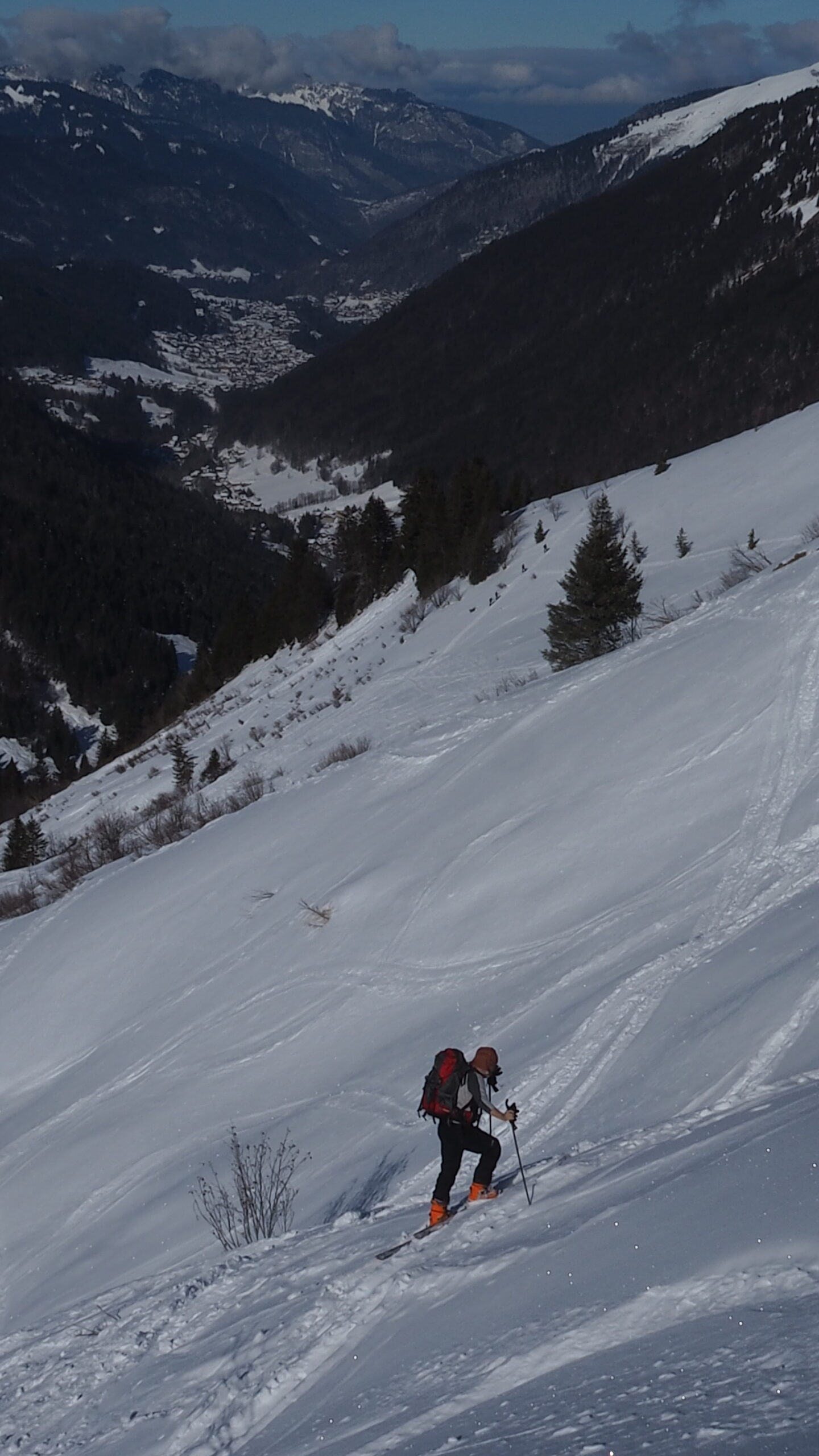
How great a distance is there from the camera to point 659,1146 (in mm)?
5613

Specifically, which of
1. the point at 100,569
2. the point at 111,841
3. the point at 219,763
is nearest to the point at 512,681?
the point at 219,763

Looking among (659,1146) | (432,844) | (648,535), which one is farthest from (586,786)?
(648,535)

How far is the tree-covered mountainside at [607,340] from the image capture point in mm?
109500

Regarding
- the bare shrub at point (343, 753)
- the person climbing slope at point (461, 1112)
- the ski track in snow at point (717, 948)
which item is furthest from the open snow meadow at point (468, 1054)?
the bare shrub at point (343, 753)

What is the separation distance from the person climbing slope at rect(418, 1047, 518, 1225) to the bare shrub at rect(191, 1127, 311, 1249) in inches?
52.6

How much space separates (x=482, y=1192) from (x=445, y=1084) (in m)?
0.68

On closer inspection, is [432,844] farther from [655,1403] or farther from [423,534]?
[423,534]

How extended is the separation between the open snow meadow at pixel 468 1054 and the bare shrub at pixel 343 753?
732 millimetres

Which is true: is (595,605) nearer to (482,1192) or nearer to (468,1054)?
(468,1054)

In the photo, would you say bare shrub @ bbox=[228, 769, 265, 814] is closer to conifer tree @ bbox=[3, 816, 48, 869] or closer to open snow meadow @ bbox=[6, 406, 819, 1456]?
open snow meadow @ bbox=[6, 406, 819, 1456]

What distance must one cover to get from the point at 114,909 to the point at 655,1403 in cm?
1163

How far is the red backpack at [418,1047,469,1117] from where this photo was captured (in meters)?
6.07

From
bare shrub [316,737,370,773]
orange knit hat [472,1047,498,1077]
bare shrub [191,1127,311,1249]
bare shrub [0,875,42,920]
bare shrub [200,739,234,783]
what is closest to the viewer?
orange knit hat [472,1047,498,1077]

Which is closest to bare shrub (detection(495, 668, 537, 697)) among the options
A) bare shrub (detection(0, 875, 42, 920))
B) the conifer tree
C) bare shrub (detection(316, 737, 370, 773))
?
bare shrub (detection(316, 737, 370, 773))
